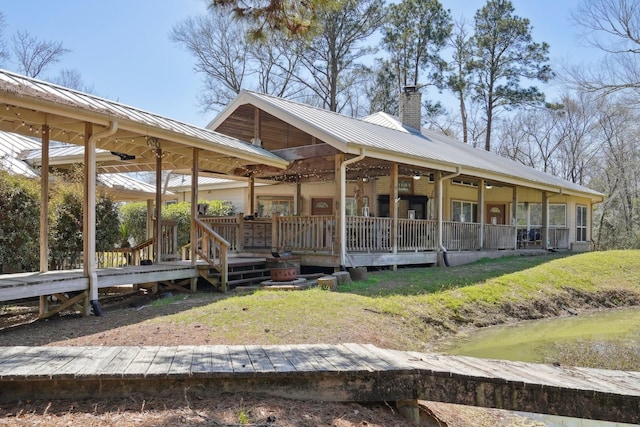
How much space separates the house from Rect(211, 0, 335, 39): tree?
13.8 feet

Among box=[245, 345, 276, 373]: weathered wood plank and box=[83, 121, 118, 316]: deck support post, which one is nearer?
box=[245, 345, 276, 373]: weathered wood plank

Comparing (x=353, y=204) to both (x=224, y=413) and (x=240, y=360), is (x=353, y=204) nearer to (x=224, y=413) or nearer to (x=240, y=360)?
(x=240, y=360)

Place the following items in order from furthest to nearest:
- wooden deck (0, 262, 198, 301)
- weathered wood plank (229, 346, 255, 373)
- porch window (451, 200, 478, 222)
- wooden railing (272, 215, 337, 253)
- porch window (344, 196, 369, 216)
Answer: porch window (451, 200, 478, 222), porch window (344, 196, 369, 216), wooden railing (272, 215, 337, 253), wooden deck (0, 262, 198, 301), weathered wood plank (229, 346, 255, 373)

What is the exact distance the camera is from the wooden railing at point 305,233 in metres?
12.5

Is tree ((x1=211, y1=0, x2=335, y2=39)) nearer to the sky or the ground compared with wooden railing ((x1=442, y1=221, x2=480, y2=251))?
nearer to the sky

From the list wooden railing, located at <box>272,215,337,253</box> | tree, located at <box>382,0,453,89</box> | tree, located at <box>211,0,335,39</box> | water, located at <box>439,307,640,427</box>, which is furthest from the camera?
tree, located at <box>382,0,453,89</box>

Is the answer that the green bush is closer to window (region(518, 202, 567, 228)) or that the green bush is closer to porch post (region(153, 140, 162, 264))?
porch post (region(153, 140, 162, 264))

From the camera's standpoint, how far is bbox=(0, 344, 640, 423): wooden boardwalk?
3.55 metres

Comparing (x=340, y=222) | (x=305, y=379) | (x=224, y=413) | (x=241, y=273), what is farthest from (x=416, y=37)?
(x=224, y=413)

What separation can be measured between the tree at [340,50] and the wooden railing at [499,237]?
14.1 metres

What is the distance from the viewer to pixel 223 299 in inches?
357

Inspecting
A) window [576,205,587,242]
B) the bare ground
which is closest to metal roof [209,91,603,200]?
the bare ground

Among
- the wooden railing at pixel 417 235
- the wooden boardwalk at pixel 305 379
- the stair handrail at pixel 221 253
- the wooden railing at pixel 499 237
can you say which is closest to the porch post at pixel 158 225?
the stair handrail at pixel 221 253

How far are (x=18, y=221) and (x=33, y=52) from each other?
24.8m
